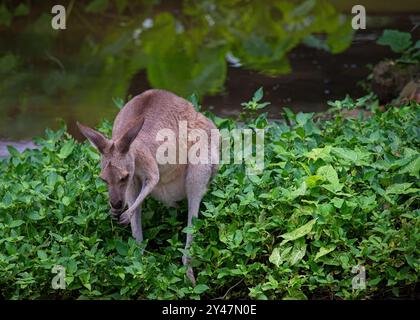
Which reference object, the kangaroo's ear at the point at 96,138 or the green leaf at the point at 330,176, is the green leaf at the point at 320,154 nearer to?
the green leaf at the point at 330,176

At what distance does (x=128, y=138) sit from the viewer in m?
4.98

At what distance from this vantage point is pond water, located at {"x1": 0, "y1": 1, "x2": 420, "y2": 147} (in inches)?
341

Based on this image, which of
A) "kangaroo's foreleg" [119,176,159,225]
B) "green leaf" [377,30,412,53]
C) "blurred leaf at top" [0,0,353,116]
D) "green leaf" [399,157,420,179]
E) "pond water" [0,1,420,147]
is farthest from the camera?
"blurred leaf at top" [0,0,353,116]

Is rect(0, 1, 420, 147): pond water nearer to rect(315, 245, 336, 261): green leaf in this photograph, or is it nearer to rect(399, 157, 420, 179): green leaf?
rect(399, 157, 420, 179): green leaf

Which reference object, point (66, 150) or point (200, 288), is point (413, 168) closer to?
point (200, 288)

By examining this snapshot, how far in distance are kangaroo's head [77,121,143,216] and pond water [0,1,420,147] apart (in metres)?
2.72

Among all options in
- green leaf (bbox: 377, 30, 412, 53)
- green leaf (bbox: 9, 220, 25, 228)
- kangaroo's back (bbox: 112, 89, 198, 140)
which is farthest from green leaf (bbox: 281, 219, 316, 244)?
green leaf (bbox: 377, 30, 412, 53)

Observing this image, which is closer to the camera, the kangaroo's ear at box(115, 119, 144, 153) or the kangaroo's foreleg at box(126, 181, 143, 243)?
the kangaroo's ear at box(115, 119, 144, 153)

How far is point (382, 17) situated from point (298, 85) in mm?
2685

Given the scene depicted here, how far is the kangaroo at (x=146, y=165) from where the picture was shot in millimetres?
5008

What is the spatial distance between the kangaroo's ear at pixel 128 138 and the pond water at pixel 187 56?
278 cm

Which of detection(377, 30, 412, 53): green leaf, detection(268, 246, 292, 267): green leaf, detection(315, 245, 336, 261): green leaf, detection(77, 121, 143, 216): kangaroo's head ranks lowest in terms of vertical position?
detection(268, 246, 292, 267): green leaf

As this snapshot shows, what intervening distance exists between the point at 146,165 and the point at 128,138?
302 mm

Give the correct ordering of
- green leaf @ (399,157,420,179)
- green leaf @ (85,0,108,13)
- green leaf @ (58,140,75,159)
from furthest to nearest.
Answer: green leaf @ (85,0,108,13)
green leaf @ (58,140,75,159)
green leaf @ (399,157,420,179)
